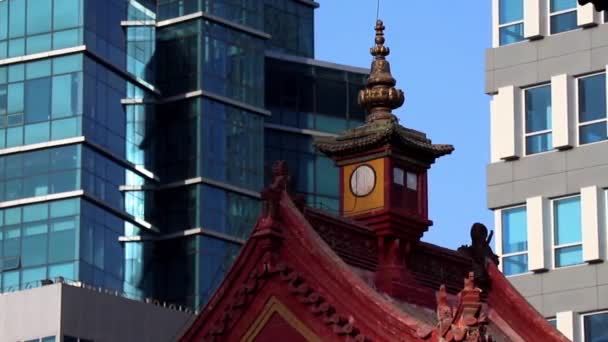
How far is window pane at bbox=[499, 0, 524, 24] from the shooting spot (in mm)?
70000

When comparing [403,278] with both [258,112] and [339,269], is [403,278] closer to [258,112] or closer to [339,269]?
[339,269]

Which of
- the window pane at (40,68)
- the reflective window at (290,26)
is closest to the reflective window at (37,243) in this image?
the window pane at (40,68)

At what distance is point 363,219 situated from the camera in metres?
46.5

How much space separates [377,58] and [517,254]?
67.4 ft

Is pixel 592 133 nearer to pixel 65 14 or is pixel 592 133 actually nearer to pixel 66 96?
pixel 66 96

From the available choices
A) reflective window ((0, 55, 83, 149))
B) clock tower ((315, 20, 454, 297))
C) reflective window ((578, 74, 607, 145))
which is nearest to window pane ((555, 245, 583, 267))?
reflective window ((578, 74, 607, 145))

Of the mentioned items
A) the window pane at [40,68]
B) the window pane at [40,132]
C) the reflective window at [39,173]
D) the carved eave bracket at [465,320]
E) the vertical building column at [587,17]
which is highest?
the window pane at [40,68]

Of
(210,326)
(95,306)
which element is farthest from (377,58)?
(95,306)

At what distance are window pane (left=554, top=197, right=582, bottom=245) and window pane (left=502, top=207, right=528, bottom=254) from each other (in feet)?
3.42

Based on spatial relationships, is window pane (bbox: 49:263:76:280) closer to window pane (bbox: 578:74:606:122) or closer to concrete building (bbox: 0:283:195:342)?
concrete building (bbox: 0:283:195:342)

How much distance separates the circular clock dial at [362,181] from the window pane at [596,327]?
66.6ft

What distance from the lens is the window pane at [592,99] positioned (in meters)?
67.6

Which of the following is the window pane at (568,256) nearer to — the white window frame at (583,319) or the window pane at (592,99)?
the white window frame at (583,319)

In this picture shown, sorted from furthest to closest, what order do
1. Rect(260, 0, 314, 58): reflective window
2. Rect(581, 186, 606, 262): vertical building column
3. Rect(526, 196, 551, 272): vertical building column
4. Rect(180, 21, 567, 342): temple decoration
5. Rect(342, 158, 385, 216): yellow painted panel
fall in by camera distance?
Rect(260, 0, 314, 58): reflective window
Rect(526, 196, 551, 272): vertical building column
Rect(581, 186, 606, 262): vertical building column
Rect(342, 158, 385, 216): yellow painted panel
Rect(180, 21, 567, 342): temple decoration
